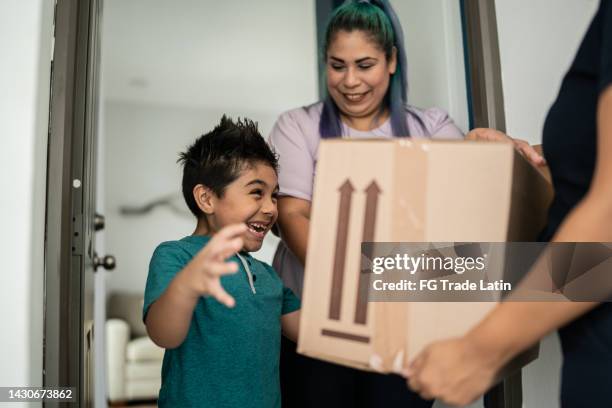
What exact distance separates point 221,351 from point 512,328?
66 centimetres

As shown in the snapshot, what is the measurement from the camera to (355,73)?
53.6 inches

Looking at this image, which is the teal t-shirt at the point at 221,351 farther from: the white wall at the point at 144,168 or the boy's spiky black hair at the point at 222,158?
the white wall at the point at 144,168

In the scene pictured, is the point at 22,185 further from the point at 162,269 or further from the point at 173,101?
the point at 173,101

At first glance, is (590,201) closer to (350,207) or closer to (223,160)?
(350,207)

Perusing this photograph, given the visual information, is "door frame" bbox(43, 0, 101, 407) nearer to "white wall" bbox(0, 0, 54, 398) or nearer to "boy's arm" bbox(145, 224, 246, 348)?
"white wall" bbox(0, 0, 54, 398)

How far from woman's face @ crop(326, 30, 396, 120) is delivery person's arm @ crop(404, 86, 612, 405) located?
86cm

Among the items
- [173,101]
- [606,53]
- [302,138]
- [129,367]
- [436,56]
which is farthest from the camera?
[173,101]

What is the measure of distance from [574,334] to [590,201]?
0.18 m

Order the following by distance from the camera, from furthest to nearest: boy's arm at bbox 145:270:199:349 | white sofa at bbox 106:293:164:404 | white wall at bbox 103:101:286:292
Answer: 1. white wall at bbox 103:101:286:292
2. white sofa at bbox 106:293:164:404
3. boy's arm at bbox 145:270:199:349

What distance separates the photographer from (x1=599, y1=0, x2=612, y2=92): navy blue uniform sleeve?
0.54m

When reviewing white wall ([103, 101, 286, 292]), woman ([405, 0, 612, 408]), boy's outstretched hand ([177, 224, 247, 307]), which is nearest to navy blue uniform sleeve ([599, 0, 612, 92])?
woman ([405, 0, 612, 408])

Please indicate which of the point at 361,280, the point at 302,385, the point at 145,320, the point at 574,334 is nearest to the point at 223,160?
the point at 145,320

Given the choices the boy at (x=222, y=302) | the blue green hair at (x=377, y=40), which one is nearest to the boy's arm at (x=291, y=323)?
the boy at (x=222, y=302)

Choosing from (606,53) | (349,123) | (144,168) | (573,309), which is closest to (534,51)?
(349,123)
